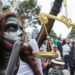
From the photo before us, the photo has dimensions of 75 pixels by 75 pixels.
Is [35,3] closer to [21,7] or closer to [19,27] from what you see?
[21,7]

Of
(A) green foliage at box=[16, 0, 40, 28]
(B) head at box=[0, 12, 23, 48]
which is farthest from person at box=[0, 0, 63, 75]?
(A) green foliage at box=[16, 0, 40, 28]

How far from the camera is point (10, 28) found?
5.22 ft

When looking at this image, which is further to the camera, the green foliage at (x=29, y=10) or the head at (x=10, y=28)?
the green foliage at (x=29, y=10)

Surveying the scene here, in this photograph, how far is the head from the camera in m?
1.54

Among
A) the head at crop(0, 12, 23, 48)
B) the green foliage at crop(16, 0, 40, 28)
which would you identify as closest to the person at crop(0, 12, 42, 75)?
the head at crop(0, 12, 23, 48)

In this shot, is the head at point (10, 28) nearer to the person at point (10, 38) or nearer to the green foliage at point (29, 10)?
the person at point (10, 38)

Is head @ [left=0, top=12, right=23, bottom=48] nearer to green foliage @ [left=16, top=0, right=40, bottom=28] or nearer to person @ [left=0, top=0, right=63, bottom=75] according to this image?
person @ [left=0, top=0, right=63, bottom=75]

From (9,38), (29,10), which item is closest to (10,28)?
(9,38)

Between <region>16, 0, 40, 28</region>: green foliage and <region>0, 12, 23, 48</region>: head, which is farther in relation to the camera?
<region>16, 0, 40, 28</region>: green foliage

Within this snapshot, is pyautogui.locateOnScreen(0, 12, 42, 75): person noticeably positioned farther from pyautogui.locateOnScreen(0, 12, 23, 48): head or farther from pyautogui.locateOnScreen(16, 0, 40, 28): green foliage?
pyautogui.locateOnScreen(16, 0, 40, 28): green foliage

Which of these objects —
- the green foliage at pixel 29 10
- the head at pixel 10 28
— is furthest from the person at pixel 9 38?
the green foliage at pixel 29 10

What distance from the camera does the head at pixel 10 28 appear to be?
5.04 feet

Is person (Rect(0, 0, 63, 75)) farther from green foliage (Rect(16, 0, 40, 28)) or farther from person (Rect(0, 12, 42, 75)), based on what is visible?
green foliage (Rect(16, 0, 40, 28))

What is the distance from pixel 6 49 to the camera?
1.53 m
